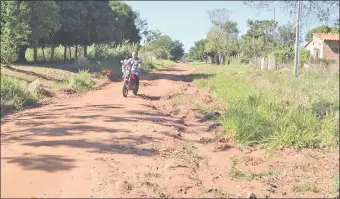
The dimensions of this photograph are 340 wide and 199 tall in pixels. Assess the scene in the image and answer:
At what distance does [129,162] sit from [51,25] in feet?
52.7

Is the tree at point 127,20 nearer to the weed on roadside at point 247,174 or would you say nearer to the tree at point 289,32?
the tree at point 289,32

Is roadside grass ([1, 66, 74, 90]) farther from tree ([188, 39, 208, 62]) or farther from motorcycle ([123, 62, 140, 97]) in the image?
tree ([188, 39, 208, 62])

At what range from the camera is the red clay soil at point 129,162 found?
4754 mm

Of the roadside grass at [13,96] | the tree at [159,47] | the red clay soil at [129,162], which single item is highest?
the tree at [159,47]

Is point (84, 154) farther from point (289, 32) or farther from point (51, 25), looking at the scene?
point (289, 32)

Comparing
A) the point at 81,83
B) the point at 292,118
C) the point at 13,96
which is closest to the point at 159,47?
the point at 81,83

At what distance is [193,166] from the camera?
6.21 metres

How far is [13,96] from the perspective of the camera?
1022 centimetres

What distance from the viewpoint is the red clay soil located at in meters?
4.75

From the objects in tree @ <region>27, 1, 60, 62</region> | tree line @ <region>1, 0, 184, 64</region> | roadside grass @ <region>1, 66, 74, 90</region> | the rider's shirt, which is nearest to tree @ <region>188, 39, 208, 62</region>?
tree line @ <region>1, 0, 184, 64</region>

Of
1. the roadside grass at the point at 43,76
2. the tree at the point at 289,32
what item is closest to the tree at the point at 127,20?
the tree at the point at 289,32

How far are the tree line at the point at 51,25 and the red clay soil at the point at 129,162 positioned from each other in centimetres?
903

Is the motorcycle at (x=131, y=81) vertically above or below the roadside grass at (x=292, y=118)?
above

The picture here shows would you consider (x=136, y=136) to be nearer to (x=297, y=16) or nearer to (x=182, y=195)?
(x=182, y=195)
